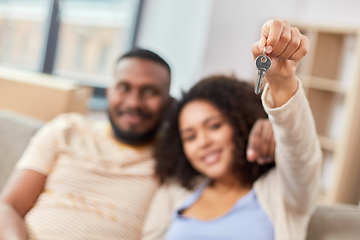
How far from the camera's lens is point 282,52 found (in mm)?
641

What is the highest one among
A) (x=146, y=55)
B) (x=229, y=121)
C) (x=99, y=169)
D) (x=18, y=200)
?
(x=146, y=55)

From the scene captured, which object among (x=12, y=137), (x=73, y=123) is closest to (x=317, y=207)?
(x=73, y=123)

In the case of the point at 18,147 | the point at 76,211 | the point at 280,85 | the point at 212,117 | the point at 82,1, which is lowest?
the point at 76,211

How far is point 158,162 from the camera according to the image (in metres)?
1.34

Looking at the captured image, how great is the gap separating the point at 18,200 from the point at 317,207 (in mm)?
903

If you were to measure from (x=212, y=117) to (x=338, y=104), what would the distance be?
5.71 ft

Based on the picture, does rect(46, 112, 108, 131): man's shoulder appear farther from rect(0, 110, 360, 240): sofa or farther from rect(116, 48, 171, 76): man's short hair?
rect(116, 48, 171, 76): man's short hair

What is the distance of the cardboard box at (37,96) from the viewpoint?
65.4 inches

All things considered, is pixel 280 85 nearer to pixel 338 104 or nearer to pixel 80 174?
pixel 80 174

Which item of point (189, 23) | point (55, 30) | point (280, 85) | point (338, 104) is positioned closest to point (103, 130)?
point (280, 85)

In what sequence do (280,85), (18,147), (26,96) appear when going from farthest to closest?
(26,96) → (18,147) → (280,85)

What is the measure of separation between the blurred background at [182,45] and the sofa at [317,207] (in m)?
0.21

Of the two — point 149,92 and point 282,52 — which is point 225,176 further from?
point 282,52

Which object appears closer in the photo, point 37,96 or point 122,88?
point 122,88
